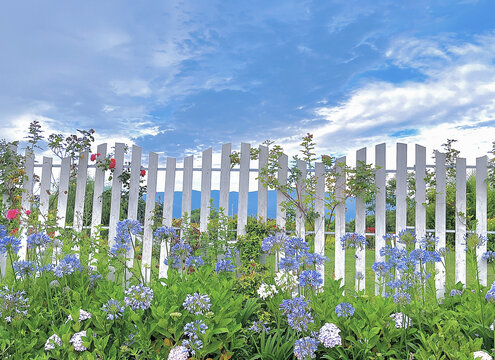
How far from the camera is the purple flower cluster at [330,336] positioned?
7.14ft

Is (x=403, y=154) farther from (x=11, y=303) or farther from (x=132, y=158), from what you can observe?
(x=11, y=303)

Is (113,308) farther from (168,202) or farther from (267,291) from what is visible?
(168,202)

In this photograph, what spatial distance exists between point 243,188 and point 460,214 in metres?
2.74

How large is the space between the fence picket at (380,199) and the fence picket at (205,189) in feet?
6.91

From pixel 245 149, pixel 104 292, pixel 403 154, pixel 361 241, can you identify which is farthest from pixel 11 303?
pixel 403 154


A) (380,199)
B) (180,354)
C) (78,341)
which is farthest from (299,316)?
(380,199)

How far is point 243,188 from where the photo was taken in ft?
17.1

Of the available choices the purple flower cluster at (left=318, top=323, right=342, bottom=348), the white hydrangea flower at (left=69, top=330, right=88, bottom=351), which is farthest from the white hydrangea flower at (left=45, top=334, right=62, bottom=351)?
the purple flower cluster at (left=318, top=323, right=342, bottom=348)

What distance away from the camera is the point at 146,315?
2.65 m

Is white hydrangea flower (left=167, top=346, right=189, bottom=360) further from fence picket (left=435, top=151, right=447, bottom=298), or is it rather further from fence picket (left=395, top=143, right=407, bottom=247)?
fence picket (left=435, top=151, right=447, bottom=298)

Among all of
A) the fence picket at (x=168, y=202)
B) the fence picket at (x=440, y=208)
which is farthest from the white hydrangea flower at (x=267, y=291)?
the fence picket at (x=440, y=208)

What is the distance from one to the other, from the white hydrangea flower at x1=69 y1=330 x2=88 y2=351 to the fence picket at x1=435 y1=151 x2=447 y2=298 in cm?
423

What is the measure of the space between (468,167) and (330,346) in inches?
161

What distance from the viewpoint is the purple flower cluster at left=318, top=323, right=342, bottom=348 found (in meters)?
2.18
